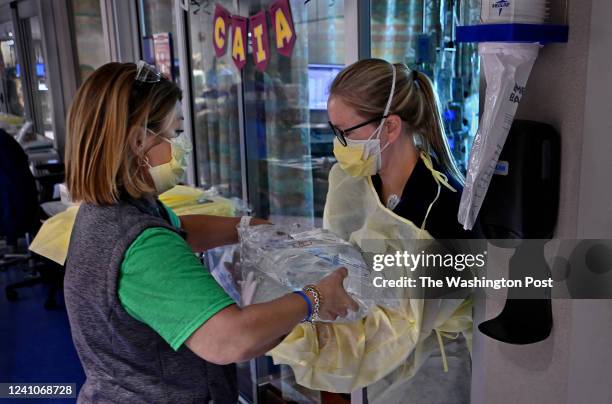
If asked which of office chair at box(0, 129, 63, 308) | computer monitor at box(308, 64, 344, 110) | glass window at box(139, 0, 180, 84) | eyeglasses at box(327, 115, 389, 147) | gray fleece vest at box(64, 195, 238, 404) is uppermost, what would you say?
glass window at box(139, 0, 180, 84)

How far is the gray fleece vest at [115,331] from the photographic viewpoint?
42.5 inches

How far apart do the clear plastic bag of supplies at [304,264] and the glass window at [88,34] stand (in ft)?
11.2

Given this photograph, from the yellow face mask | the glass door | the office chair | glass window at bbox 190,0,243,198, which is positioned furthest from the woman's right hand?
the glass door

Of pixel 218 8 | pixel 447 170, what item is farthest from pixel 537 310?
pixel 218 8

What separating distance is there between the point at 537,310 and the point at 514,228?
6.3 inches

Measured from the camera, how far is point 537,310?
965 mm

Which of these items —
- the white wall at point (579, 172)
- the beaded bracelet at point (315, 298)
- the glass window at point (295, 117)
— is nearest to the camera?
the white wall at point (579, 172)

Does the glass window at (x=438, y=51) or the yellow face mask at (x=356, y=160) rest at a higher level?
the glass window at (x=438, y=51)

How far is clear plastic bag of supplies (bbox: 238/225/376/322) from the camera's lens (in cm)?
127

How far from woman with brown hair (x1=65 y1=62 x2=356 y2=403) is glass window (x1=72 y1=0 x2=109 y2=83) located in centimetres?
341

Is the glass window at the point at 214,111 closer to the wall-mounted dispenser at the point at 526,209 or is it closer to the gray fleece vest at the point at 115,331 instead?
the gray fleece vest at the point at 115,331

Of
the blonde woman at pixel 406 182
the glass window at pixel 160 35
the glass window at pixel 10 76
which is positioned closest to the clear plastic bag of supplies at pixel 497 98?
the blonde woman at pixel 406 182

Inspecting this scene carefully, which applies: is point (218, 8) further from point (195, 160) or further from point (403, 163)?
point (403, 163)

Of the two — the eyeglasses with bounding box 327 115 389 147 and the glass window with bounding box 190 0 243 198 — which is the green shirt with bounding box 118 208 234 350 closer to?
the eyeglasses with bounding box 327 115 389 147
